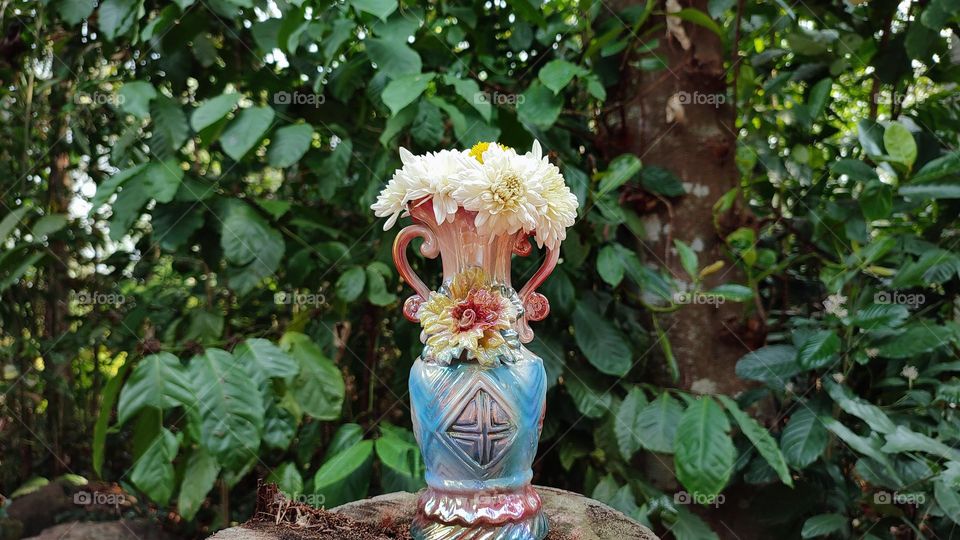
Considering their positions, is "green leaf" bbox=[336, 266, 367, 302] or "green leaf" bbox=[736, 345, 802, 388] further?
"green leaf" bbox=[736, 345, 802, 388]

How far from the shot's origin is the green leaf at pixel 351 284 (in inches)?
67.3

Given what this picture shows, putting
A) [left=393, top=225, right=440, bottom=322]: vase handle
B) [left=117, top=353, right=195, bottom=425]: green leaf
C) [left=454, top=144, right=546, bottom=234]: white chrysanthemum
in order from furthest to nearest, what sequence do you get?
1. [left=117, top=353, right=195, bottom=425]: green leaf
2. [left=393, top=225, right=440, bottom=322]: vase handle
3. [left=454, top=144, right=546, bottom=234]: white chrysanthemum

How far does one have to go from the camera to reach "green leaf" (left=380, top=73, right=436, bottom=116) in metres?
1.54

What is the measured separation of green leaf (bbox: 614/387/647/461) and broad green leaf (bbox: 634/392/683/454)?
12 mm

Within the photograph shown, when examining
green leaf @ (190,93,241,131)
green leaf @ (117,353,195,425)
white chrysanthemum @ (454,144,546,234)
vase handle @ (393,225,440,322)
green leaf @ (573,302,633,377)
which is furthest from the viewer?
green leaf @ (573,302,633,377)

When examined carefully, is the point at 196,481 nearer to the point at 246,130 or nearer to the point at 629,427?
the point at 246,130

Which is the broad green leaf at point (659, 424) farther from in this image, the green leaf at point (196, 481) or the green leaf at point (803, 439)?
the green leaf at point (196, 481)

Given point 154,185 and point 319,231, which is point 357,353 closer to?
point 319,231

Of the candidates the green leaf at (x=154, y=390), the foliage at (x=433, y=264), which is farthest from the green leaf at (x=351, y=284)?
the green leaf at (x=154, y=390)

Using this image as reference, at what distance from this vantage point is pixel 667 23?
80.7 inches

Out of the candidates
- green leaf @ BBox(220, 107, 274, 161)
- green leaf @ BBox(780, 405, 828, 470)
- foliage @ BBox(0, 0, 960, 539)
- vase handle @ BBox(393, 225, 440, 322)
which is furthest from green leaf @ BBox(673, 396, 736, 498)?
green leaf @ BBox(220, 107, 274, 161)

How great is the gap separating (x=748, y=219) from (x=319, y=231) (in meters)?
1.13

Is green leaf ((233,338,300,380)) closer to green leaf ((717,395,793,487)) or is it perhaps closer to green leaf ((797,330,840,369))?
green leaf ((717,395,793,487))

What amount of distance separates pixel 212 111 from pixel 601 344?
0.99 m
